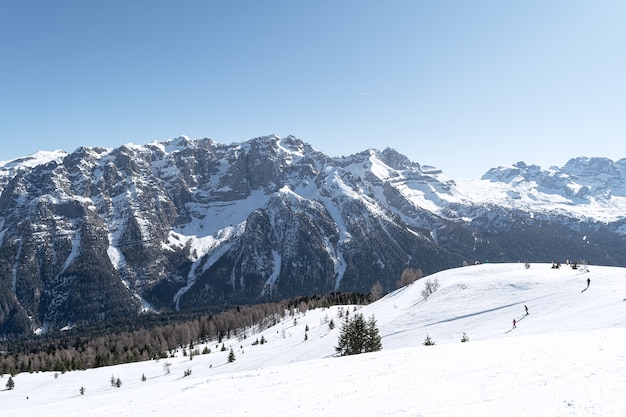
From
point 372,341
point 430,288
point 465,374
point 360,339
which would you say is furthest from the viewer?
point 430,288

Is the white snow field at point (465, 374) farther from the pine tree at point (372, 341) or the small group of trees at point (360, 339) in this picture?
the small group of trees at point (360, 339)

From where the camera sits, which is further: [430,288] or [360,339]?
[430,288]

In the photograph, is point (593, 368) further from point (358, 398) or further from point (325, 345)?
point (325, 345)

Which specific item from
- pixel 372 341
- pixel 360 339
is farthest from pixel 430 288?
pixel 360 339

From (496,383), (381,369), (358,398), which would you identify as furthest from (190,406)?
(496,383)

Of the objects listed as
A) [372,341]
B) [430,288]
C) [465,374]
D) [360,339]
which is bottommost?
[372,341]

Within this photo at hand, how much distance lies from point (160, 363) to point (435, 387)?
104147 millimetres

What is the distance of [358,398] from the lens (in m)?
25.6

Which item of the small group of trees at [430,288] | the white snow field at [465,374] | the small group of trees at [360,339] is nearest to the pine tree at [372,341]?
the small group of trees at [360,339]

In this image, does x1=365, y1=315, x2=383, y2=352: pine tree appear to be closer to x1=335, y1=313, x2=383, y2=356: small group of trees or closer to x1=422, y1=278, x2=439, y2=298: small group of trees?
x1=335, y1=313, x2=383, y2=356: small group of trees

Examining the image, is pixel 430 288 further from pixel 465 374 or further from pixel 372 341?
pixel 465 374

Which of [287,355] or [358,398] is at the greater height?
[358,398]

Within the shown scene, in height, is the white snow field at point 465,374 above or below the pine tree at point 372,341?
above

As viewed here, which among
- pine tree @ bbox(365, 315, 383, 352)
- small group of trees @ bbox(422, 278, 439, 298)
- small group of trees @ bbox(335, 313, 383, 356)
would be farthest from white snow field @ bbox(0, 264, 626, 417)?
small group of trees @ bbox(422, 278, 439, 298)
